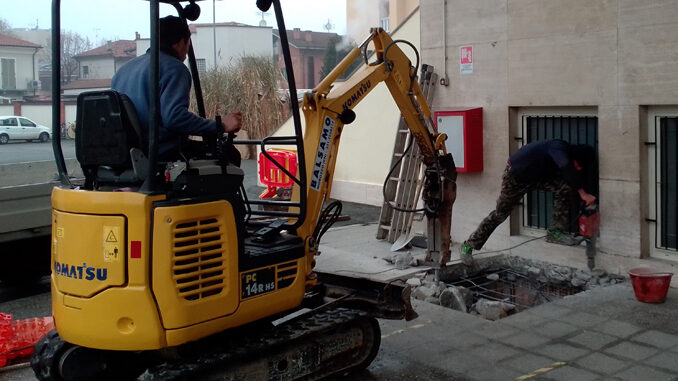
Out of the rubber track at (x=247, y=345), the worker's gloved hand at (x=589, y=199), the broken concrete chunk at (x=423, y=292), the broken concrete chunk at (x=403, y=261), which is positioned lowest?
the broken concrete chunk at (x=423, y=292)

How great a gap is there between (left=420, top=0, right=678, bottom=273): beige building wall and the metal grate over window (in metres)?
0.15

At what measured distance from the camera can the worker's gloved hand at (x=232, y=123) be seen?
193 inches

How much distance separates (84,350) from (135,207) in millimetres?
1149

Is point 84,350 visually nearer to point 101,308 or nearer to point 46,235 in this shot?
point 101,308

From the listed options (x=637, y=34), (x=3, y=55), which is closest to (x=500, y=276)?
(x=637, y=34)


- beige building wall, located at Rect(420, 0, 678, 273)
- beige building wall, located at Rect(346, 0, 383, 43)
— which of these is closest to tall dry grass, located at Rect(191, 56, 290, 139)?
beige building wall, located at Rect(346, 0, 383, 43)

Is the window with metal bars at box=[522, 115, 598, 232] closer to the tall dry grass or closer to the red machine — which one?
the red machine

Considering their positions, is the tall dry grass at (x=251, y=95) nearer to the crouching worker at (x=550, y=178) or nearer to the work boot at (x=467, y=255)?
the work boot at (x=467, y=255)

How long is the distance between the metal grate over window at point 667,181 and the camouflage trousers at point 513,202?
3.05 ft

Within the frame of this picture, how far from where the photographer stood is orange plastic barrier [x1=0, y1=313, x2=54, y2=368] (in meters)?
6.15

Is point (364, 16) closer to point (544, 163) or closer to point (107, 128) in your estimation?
point (544, 163)

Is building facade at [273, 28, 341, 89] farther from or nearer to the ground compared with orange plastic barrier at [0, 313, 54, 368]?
farther from the ground

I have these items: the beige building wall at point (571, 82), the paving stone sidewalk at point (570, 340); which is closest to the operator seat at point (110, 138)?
the paving stone sidewalk at point (570, 340)

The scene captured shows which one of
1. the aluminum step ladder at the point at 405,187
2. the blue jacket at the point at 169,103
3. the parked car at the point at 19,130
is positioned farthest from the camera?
the parked car at the point at 19,130
